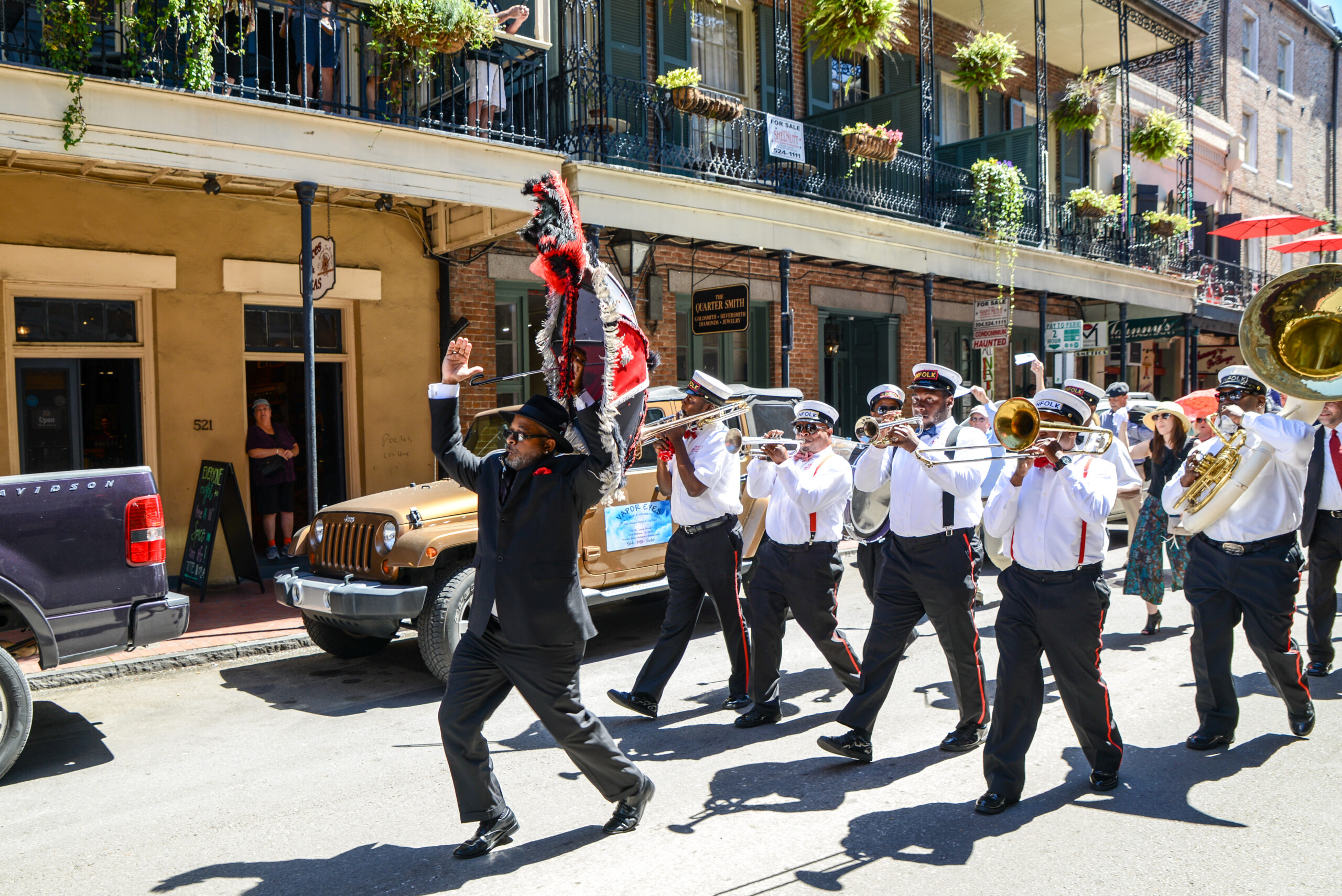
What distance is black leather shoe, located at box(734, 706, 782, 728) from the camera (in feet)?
18.8

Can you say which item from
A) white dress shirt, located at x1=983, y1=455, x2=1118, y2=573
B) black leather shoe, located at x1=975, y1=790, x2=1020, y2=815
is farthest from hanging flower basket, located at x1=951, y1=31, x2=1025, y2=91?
black leather shoe, located at x1=975, y1=790, x2=1020, y2=815

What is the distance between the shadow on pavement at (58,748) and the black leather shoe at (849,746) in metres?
3.90

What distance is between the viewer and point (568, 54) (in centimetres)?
1086

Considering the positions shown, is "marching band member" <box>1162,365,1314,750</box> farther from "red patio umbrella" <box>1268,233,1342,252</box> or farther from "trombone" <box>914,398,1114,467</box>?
"red patio umbrella" <box>1268,233,1342,252</box>

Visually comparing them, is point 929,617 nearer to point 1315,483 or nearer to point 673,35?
point 1315,483

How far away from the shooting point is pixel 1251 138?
94.7ft

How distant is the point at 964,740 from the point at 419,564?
3.41 m

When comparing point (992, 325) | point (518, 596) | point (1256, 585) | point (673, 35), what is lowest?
point (1256, 585)

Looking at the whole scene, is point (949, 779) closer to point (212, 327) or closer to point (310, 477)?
point (310, 477)

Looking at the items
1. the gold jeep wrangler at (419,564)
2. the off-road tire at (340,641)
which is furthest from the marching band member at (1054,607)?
the off-road tire at (340,641)

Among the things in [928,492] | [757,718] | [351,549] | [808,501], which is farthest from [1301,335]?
[351,549]

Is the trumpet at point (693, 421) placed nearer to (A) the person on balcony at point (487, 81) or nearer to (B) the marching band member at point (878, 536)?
(B) the marching band member at point (878, 536)

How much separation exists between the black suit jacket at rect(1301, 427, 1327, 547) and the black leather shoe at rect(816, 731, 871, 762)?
3512mm

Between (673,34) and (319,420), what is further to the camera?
(673,34)
